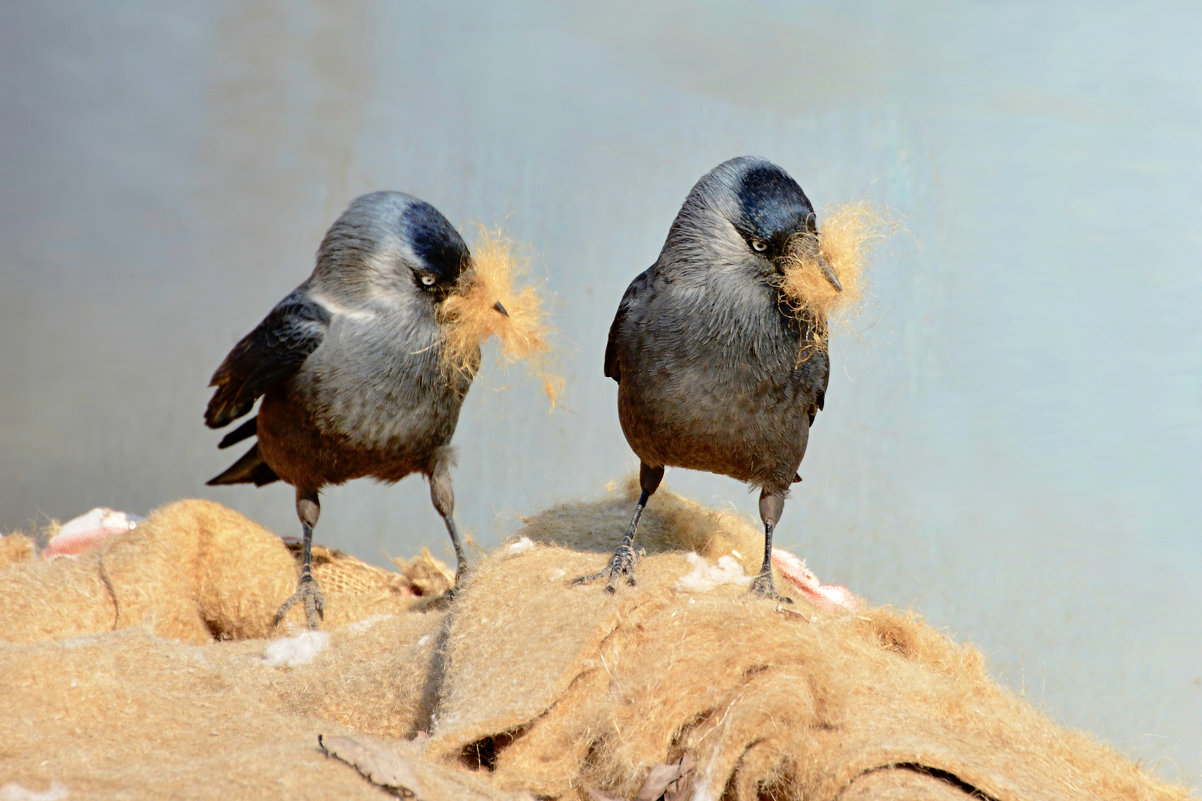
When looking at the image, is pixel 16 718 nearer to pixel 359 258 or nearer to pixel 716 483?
pixel 359 258

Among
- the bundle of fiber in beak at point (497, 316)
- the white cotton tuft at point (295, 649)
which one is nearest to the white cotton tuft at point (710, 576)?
the bundle of fiber in beak at point (497, 316)

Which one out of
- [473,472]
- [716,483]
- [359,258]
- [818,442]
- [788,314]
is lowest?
[473,472]

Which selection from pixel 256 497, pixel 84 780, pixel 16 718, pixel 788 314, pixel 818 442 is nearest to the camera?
pixel 84 780

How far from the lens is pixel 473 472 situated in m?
3.39

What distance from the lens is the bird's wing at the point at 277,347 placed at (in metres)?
2.36

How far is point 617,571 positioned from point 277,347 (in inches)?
40.8

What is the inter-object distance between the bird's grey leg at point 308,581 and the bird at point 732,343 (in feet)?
2.87

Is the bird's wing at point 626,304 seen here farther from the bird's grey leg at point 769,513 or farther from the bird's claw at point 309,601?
the bird's claw at point 309,601

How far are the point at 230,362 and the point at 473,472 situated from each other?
1.06m

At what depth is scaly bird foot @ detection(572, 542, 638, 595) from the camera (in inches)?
73.2

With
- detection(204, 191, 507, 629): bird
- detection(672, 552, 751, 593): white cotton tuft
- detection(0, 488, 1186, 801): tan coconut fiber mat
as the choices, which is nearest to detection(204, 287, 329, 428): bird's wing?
detection(204, 191, 507, 629): bird

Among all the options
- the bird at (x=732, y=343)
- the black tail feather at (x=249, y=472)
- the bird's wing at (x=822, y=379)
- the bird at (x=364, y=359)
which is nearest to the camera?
the bird at (x=732, y=343)

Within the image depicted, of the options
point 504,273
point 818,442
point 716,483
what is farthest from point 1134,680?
point 504,273

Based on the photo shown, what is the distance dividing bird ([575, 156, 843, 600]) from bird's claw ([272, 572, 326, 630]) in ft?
2.86
